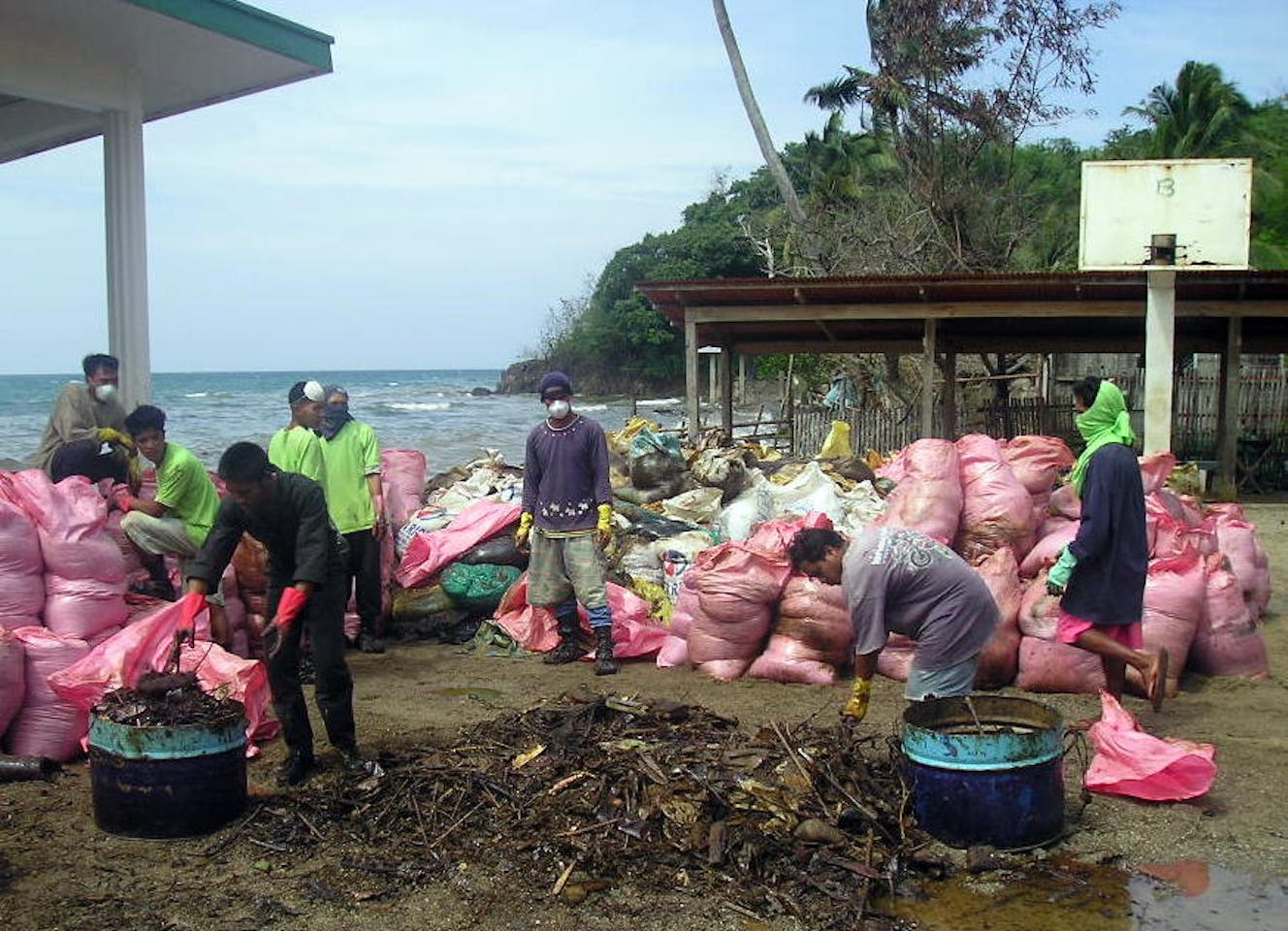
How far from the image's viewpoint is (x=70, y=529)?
5.62 metres

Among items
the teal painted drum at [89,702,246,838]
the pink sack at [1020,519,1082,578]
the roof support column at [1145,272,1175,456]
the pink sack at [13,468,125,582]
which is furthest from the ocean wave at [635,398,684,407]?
the teal painted drum at [89,702,246,838]

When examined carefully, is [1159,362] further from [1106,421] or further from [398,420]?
[398,420]

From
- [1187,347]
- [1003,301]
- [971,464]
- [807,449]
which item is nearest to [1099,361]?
[1187,347]

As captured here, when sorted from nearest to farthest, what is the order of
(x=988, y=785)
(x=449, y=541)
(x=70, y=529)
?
1. (x=988, y=785)
2. (x=70, y=529)
3. (x=449, y=541)

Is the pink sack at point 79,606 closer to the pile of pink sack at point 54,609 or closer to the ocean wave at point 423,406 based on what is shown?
the pile of pink sack at point 54,609

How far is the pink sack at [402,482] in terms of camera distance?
352 inches

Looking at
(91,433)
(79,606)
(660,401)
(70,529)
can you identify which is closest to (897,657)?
(79,606)

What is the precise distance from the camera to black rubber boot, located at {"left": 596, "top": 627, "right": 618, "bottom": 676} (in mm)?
6730

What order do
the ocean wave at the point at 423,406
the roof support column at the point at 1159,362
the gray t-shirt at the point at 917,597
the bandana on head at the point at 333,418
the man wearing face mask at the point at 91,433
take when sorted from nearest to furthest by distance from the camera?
the gray t-shirt at the point at 917,597, the man wearing face mask at the point at 91,433, the bandana on head at the point at 333,418, the roof support column at the point at 1159,362, the ocean wave at the point at 423,406

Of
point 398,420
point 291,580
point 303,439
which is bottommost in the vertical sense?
point 398,420

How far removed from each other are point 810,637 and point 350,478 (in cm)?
275

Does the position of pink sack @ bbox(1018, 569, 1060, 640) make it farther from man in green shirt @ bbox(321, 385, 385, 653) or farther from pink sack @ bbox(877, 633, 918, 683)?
man in green shirt @ bbox(321, 385, 385, 653)

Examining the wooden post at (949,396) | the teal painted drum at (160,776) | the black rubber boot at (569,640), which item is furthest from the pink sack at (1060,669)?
the wooden post at (949,396)

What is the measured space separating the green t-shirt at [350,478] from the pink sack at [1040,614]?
367cm
